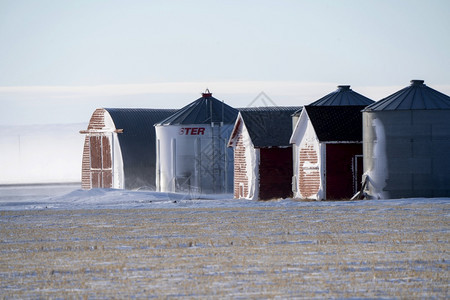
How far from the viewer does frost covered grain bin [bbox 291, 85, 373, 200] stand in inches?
1754

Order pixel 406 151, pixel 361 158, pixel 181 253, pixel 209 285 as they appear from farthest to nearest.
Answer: pixel 361 158, pixel 406 151, pixel 181 253, pixel 209 285

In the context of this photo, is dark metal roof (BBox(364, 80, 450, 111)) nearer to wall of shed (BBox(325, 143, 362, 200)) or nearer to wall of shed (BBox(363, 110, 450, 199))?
wall of shed (BBox(363, 110, 450, 199))

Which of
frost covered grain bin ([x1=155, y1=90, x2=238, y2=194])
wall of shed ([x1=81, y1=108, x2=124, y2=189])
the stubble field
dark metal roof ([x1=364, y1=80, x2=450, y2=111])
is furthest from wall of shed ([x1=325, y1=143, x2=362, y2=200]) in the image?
wall of shed ([x1=81, y1=108, x2=124, y2=189])

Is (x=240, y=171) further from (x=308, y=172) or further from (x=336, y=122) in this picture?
(x=336, y=122)

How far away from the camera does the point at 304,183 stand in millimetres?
46125

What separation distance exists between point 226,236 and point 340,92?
1034 inches

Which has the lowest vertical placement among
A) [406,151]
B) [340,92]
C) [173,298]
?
[173,298]

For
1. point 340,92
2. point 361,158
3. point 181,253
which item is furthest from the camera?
point 340,92

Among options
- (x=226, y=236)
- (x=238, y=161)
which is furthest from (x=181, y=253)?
(x=238, y=161)

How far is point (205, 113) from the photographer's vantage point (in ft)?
188

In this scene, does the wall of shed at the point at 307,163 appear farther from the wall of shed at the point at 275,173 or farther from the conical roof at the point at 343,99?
the conical roof at the point at 343,99

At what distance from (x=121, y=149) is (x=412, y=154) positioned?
24.1m

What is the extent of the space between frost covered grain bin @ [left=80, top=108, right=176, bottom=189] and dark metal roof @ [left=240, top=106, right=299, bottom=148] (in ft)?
41.7

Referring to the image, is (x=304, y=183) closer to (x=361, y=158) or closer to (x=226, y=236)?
(x=361, y=158)
